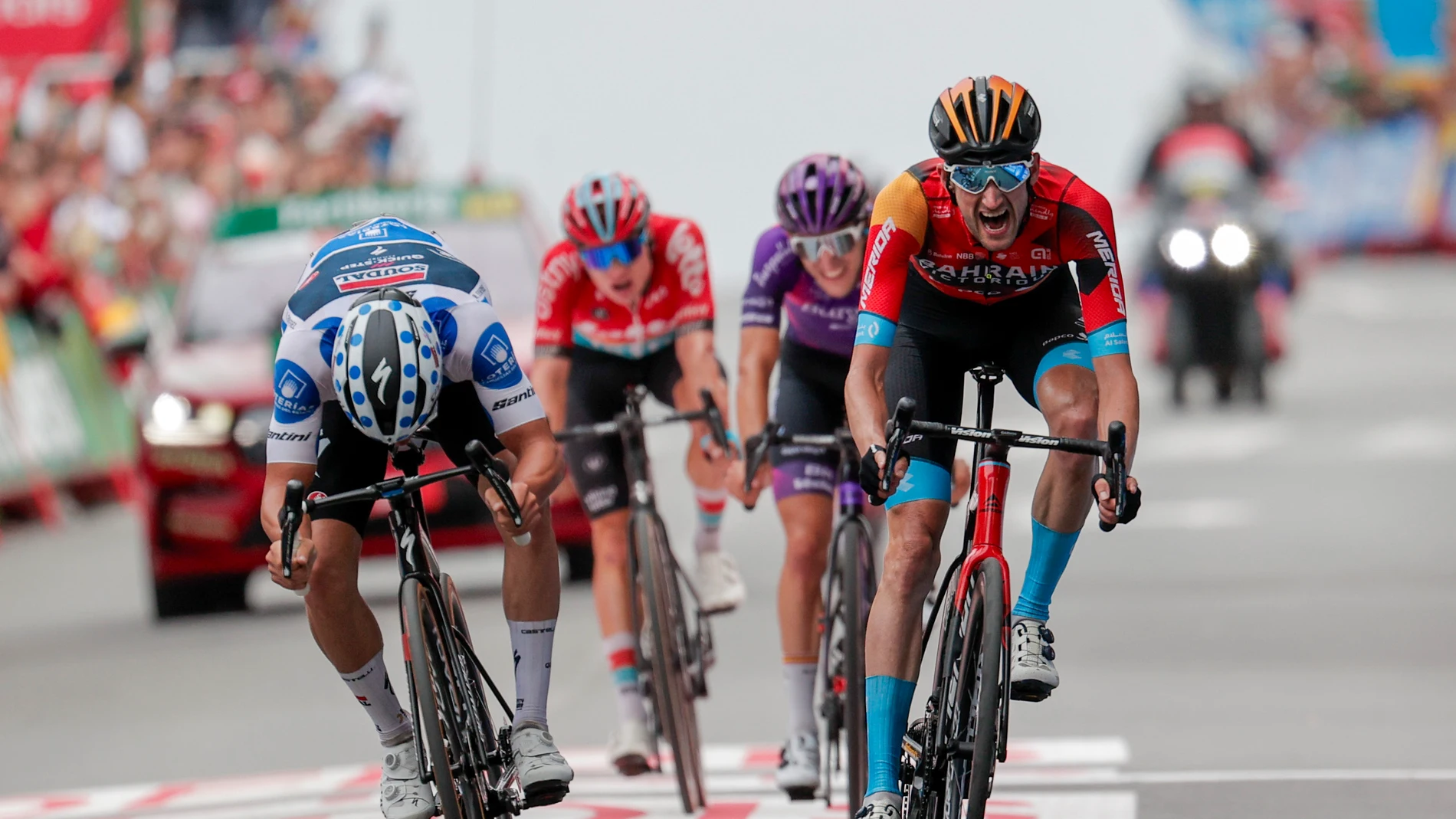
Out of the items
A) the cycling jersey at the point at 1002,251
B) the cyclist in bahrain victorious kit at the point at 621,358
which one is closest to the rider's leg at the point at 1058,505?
the cycling jersey at the point at 1002,251

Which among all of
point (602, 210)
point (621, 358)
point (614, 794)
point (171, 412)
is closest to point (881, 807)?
point (614, 794)

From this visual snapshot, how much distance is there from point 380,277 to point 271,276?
769 cm

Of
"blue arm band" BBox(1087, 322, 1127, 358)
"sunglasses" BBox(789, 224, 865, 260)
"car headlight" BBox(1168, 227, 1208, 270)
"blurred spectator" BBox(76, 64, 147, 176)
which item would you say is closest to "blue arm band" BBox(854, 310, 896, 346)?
"blue arm band" BBox(1087, 322, 1127, 358)

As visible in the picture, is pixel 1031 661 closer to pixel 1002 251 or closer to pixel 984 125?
pixel 1002 251

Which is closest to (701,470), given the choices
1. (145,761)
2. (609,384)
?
(609,384)

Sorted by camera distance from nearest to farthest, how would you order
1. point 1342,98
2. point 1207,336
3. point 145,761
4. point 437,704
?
1. point 437,704
2. point 145,761
3. point 1207,336
4. point 1342,98

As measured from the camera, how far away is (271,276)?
14484mm

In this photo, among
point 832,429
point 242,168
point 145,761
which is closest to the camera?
point 832,429

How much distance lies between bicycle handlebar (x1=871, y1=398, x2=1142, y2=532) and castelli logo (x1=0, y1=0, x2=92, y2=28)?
19265 mm

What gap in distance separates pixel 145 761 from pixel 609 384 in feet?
7.91

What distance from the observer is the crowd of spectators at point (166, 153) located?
1931 centimetres

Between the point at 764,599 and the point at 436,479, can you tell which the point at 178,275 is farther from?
the point at 436,479

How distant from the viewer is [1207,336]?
21250mm

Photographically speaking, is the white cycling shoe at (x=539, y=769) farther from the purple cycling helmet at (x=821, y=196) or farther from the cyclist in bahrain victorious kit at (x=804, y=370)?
the purple cycling helmet at (x=821, y=196)
